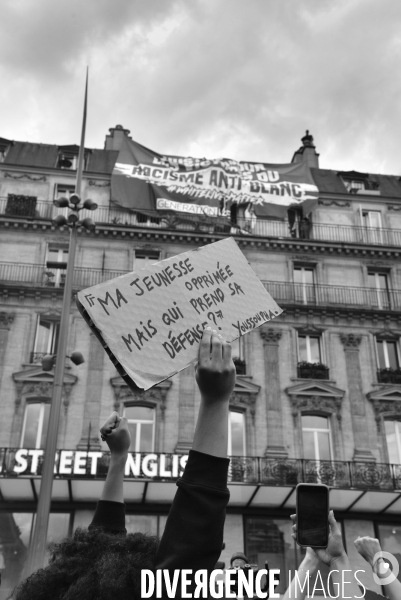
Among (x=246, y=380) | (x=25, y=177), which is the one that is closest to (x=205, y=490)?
(x=246, y=380)

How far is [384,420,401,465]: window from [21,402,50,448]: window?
13.9 m

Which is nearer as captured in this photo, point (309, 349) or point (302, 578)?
point (302, 578)

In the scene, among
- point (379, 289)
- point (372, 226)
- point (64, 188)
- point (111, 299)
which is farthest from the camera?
point (372, 226)

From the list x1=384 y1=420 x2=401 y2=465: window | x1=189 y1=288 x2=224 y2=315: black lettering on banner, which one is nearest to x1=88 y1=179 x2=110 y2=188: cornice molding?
x1=384 y1=420 x2=401 y2=465: window

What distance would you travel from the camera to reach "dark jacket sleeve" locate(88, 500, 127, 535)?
353 centimetres

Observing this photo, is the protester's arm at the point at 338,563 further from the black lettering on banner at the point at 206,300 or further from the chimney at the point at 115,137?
the chimney at the point at 115,137

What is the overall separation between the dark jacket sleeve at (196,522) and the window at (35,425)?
2392cm

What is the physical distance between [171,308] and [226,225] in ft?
91.9

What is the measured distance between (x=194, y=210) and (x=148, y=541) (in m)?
29.1

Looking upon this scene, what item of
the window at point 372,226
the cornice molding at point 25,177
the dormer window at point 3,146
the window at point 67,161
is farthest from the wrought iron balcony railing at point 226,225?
the dormer window at point 3,146

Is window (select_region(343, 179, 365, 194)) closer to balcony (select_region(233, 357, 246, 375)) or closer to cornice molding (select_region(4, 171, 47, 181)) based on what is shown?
balcony (select_region(233, 357, 246, 375))

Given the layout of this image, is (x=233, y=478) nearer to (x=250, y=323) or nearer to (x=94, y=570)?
(x=250, y=323)

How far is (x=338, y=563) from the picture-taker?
333 cm

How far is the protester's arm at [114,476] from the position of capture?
3.63m
